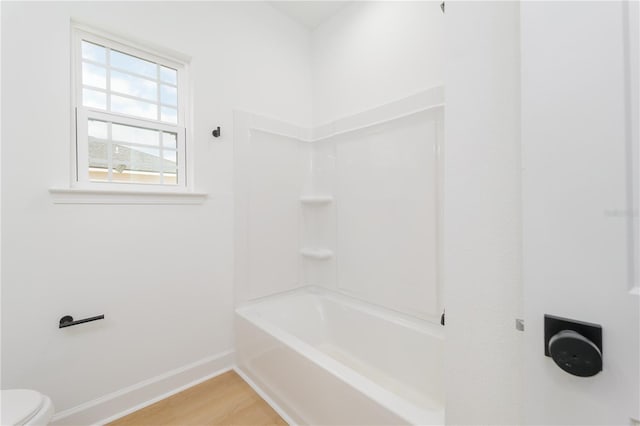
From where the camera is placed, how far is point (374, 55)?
79.9 inches

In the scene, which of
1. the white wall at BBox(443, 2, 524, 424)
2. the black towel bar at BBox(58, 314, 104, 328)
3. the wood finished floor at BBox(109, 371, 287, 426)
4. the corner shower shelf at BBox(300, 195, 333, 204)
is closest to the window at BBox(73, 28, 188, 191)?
→ the black towel bar at BBox(58, 314, 104, 328)

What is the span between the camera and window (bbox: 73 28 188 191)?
1.50 m

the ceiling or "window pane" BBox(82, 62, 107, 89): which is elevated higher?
the ceiling

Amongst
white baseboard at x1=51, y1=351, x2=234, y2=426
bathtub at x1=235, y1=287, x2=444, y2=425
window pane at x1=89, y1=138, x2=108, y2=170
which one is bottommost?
white baseboard at x1=51, y1=351, x2=234, y2=426

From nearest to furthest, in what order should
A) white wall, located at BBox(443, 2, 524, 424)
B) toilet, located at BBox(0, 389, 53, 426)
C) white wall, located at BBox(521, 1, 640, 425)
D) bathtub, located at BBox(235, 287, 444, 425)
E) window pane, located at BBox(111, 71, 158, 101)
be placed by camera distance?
white wall, located at BBox(521, 1, 640, 425)
white wall, located at BBox(443, 2, 524, 424)
toilet, located at BBox(0, 389, 53, 426)
bathtub, located at BBox(235, 287, 444, 425)
window pane, located at BBox(111, 71, 158, 101)

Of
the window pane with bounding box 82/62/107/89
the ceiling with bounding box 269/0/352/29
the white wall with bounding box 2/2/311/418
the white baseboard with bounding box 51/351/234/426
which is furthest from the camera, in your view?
the ceiling with bounding box 269/0/352/29

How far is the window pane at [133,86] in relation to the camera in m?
1.62

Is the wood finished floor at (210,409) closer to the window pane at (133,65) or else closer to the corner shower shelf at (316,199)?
the corner shower shelf at (316,199)

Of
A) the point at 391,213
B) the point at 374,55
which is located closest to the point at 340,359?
the point at 391,213

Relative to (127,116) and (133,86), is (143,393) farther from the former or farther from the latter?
(133,86)

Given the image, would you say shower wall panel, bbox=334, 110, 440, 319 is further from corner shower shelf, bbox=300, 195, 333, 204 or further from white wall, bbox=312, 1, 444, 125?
white wall, bbox=312, 1, 444, 125

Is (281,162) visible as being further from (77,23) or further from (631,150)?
(631,150)

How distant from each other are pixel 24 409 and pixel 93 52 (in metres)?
1.82

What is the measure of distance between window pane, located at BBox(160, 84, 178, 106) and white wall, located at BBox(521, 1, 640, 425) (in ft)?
6.60
